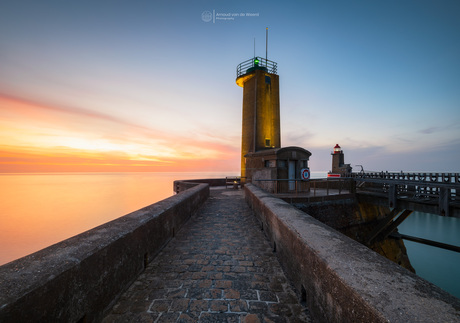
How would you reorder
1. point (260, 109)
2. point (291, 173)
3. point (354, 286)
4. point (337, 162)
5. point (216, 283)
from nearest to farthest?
point (354, 286) < point (216, 283) < point (291, 173) < point (260, 109) < point (337, 162)

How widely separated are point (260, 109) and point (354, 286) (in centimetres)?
1767

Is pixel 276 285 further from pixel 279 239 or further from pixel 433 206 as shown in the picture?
pixel 433 206

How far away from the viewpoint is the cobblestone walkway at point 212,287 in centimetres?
243

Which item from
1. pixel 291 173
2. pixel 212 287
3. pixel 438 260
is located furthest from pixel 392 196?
pixel 438 260

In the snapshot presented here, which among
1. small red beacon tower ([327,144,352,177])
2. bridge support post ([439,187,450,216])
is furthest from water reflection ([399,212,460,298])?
bridge support post ([439,187,450,216])

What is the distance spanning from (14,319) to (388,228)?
596 inches

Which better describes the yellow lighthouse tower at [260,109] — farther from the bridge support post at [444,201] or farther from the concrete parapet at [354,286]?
the concrete parapet at [354,286]

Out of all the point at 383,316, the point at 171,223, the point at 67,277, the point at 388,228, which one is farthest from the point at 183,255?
the point at 388,228

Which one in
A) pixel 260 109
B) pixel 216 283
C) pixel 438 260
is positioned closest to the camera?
pixel 216 283

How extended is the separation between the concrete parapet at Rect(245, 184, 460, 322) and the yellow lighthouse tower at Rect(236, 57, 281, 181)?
15.2 metres

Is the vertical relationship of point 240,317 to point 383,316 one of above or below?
below

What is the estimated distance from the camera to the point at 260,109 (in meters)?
18.1

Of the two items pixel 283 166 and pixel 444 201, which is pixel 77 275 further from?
pixel 444 201

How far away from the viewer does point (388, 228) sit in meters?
11.5
